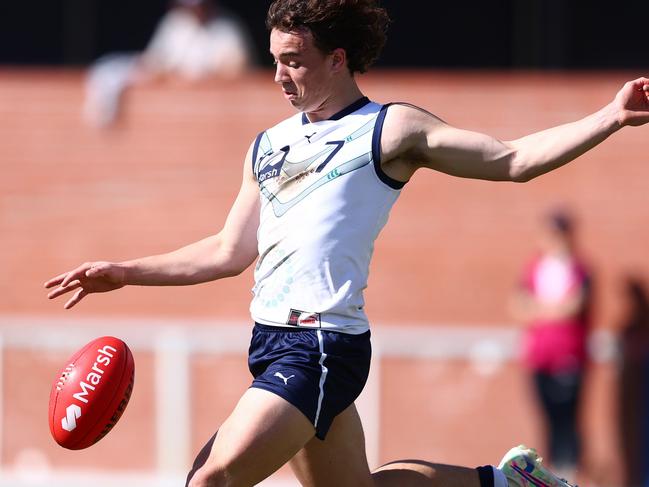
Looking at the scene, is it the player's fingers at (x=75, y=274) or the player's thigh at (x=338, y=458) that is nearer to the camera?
the player's thigh at (x=338, y=458)

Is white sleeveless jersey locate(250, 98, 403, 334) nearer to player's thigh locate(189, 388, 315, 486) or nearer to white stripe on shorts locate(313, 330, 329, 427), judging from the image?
white stripe on shorts locate(313, 330, 329, 427)

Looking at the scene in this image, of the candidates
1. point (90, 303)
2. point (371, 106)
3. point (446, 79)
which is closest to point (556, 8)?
point (446, 79)

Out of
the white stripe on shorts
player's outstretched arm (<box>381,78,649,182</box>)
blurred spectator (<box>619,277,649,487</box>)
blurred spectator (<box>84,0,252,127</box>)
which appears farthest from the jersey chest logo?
blurred spectator (<box>84,0,252,127</box>)

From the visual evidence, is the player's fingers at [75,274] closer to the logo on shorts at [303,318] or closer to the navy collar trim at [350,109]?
the logo on shorts at [303,318]

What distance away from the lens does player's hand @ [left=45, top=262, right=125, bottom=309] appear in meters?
4.55

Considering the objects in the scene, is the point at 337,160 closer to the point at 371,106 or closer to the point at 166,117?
the point at 371,106

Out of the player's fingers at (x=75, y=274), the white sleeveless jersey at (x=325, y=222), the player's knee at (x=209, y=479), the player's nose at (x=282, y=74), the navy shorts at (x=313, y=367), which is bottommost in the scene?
the player's knee at (x=209, y=479)

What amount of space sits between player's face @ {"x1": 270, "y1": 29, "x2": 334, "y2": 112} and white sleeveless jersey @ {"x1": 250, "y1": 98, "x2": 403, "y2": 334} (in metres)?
0.10

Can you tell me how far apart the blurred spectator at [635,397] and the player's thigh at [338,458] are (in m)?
5.71

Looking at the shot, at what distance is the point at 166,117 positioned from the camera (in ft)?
35.2

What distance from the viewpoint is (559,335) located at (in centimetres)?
934

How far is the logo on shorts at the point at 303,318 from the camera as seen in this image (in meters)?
4.24

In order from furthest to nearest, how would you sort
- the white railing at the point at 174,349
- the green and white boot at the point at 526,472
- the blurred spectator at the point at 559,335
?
the blurred spectator at the point at 559,335, the white railing at the point at 174,349, the green and white boot at the point at 526,472

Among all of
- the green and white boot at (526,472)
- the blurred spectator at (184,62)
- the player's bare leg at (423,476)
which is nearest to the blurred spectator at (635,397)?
the blurred spectator at (184,62)
